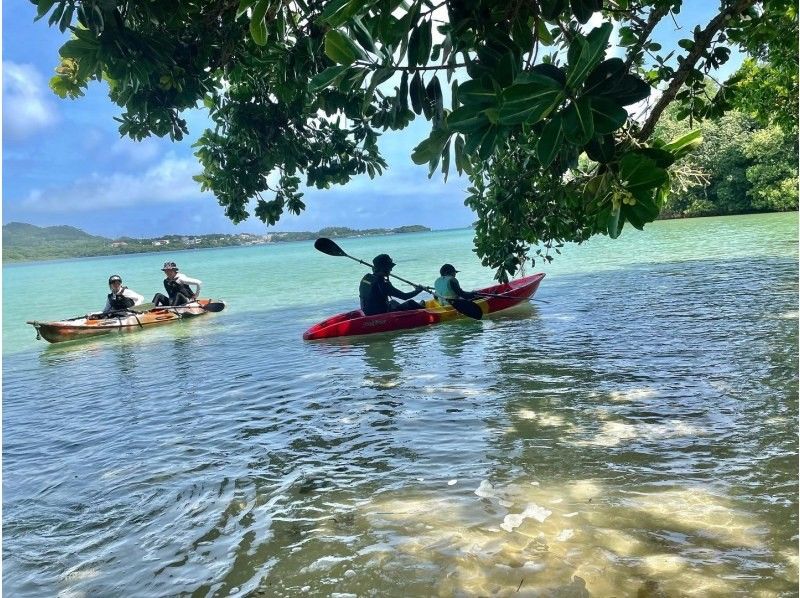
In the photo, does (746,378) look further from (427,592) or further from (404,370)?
(427,592)

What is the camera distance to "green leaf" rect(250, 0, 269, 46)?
2.34 m

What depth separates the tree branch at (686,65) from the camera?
384cm

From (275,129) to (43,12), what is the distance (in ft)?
6.97

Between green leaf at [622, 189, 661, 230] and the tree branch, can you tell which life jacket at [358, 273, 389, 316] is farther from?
green leaf at [622, 189, 661, 230]

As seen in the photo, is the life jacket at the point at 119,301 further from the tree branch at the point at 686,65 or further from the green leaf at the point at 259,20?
the green leaf at the point at 259,20

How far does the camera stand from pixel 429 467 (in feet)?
15.9

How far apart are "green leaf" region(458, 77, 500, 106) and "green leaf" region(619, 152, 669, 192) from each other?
54 centimetres

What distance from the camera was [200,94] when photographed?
3.99 metres

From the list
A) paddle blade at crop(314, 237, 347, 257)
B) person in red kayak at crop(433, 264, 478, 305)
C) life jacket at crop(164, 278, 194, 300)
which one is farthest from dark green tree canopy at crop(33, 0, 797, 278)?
life jacket at crop(164, 278, 194, 300)

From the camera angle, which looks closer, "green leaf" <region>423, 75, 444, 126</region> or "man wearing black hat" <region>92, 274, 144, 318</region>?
"green leaf" <region>423, 75, 444, 126</region>

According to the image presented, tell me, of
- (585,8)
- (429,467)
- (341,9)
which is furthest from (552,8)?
(429,467)

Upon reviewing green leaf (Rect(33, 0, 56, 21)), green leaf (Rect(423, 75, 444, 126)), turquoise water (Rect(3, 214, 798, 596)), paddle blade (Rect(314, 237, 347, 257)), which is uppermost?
green leaf (Rect(33, 0, 56, 21))

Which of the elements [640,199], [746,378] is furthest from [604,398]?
[640,199]

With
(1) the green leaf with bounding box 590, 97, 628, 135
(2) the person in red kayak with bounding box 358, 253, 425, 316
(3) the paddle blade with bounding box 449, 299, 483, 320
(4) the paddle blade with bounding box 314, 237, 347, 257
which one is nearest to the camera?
(1) the green leaf with bounding box 590, 97, 628, 135
